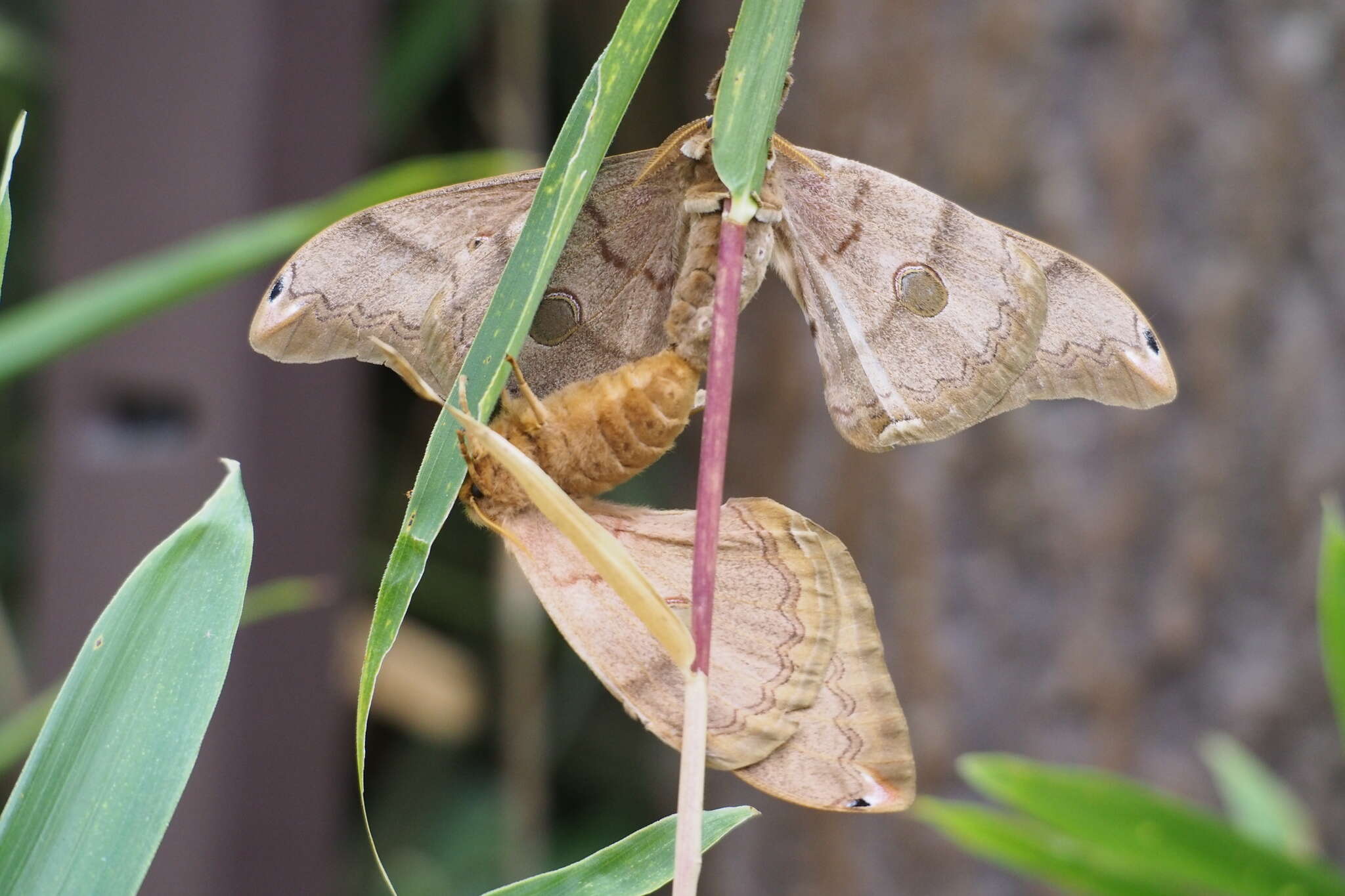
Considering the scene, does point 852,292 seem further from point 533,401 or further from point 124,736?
point 124,736

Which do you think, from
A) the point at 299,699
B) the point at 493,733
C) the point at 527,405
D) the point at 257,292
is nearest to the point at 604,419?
the point at 527,405

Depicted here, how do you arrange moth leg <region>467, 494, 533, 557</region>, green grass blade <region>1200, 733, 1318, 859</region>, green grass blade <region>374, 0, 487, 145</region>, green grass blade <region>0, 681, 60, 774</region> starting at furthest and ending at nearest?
green grass blade <region>374, 0, 487, 145</region>, green grass blade <region>1200, 733, 1318, 859</region>, green grass blade <region>0, 681, 60, 774</region>, moth leg <region>467, 494, 533, 557</region>

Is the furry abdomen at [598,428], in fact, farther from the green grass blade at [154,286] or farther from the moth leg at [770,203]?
the green grass blade at [154,286]

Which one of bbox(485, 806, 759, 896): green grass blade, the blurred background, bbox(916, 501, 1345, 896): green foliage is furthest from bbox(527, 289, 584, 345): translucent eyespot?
the blurred background

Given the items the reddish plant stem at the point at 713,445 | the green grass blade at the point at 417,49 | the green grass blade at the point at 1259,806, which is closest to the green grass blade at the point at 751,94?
the reddish plant stem at the point at 713,445

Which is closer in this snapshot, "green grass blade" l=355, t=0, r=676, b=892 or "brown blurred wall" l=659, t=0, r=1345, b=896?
"green grass blade" l=355, t=0, r=676, b=892

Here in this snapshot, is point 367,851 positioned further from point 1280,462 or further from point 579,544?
point 579,544

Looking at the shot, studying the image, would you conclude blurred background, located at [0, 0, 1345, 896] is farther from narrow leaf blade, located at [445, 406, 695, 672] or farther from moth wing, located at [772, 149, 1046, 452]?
narrow leaf blade, located at [445, 406, 695, 672]
